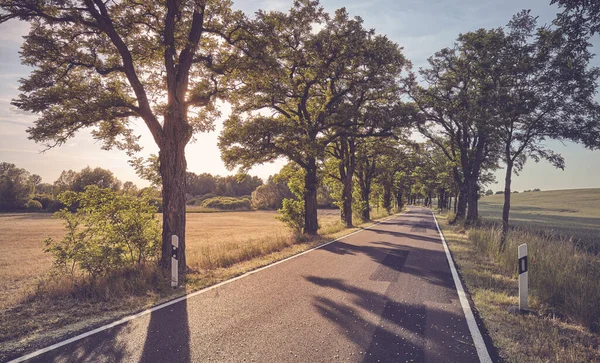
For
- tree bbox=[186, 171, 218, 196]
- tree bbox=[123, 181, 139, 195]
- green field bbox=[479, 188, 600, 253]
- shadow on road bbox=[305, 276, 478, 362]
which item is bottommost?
green field bbox=[479, 188, 600, 253]

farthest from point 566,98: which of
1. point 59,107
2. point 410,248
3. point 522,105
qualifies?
point 59,107

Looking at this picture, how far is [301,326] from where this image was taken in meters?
4.41

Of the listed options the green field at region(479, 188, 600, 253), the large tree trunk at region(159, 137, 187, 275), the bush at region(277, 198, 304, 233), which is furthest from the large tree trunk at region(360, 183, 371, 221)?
the large tree trunk at region(159, 137, 187, 275)

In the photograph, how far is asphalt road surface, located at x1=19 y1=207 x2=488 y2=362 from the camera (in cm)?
360

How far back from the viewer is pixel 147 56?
9359 mm

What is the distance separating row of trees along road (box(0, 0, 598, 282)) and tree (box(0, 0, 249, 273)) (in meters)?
0.03

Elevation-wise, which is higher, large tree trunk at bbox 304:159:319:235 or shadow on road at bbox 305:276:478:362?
large tree trunk at bbox 304:159:319:235

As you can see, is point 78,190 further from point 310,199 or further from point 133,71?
point 133,71

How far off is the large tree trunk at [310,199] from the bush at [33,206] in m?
54.2

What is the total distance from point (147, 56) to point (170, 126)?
3.08 meters

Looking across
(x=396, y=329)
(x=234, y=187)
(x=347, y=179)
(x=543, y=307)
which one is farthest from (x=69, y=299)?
(x=234, y=187)

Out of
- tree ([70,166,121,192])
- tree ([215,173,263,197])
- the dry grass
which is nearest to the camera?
the dry grass

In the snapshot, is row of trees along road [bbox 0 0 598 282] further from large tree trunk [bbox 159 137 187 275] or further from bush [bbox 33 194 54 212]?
bush [bbox 33 194 54 212]

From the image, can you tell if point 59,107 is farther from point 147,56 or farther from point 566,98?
point 566,98
